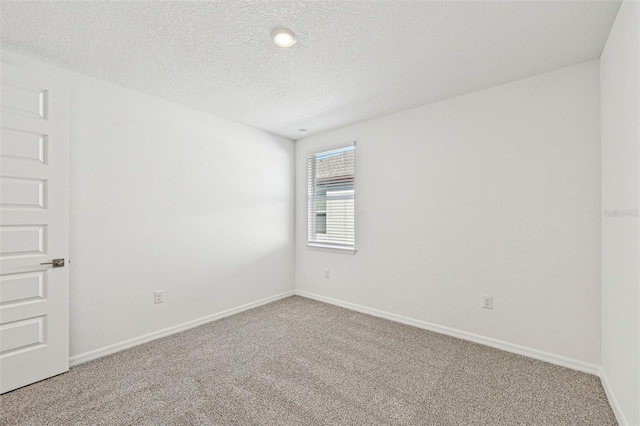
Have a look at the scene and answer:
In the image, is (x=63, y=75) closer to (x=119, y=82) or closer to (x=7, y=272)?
(x=119, y=82)

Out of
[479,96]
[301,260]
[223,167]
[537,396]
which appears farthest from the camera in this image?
[301,260]

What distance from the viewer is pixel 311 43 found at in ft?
6.36

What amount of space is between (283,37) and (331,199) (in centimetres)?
234

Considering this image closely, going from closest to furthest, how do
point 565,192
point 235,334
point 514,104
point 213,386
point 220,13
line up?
point 220,13
point 213,386
point 565,192
point 514,104
point 235,334

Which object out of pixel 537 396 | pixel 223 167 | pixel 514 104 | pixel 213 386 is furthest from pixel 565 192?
pixel 223 167

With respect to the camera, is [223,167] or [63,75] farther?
[223,167]

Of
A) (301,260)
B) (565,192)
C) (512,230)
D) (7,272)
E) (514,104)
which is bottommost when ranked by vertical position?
(301,260)

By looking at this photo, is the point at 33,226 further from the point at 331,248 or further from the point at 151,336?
the point at 331,248

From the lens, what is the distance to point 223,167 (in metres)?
3.39

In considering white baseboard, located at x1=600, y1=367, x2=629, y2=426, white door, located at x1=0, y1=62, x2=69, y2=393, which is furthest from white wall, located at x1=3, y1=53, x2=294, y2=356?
white baseboard, located at x1=600, y1=367, x2=629, y2=426

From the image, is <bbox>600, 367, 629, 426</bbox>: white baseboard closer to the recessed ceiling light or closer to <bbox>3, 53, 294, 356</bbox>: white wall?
the recessed ceiling light

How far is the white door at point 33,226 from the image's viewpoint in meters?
1.94

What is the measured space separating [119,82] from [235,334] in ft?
8.81

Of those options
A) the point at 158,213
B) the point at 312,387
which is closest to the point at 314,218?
the point at 158,213
